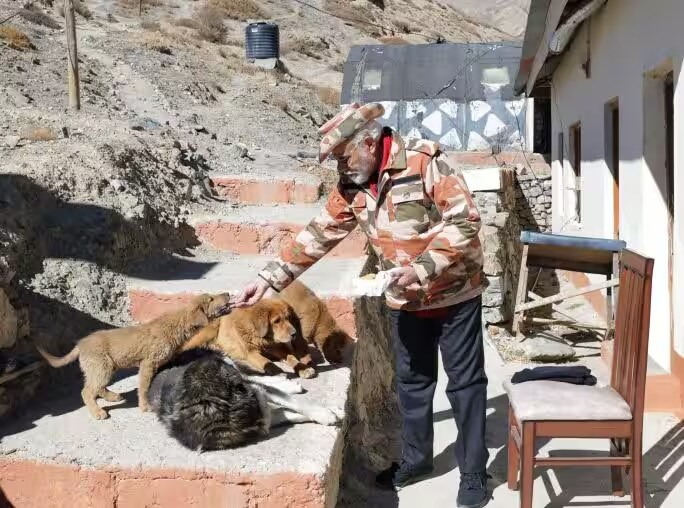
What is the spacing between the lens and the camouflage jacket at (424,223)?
10.0 ft

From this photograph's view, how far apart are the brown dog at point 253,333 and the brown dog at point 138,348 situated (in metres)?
0.27

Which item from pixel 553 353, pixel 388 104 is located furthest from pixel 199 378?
pixel 388 104

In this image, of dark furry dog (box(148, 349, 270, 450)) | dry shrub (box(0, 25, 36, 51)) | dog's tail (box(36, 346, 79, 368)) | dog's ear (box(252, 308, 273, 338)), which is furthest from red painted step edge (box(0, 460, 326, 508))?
dry shrub (box(0, 25, 36, 51))

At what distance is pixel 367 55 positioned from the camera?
68.3 feet

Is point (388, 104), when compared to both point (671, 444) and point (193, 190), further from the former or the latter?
point (671, 444)

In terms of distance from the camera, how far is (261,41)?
2733cm

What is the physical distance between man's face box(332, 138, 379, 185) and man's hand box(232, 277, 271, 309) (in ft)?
2.38

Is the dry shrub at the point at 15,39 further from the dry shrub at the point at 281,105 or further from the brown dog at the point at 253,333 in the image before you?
the brown dog at the point at 253,333

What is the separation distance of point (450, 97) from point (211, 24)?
16.9 metres

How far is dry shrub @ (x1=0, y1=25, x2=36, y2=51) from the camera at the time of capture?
1775 cm

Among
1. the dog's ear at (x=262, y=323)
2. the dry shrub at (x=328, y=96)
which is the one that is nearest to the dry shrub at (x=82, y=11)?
the dry shrub at (x=328, y=96)

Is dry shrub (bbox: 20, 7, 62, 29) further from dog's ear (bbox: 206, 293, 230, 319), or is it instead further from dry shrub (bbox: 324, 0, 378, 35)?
dog's ear (bbox: 206, 293, 230, 319)

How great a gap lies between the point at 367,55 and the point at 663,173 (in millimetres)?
15854

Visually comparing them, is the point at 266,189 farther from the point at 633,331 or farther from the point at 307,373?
the point at 633,331
